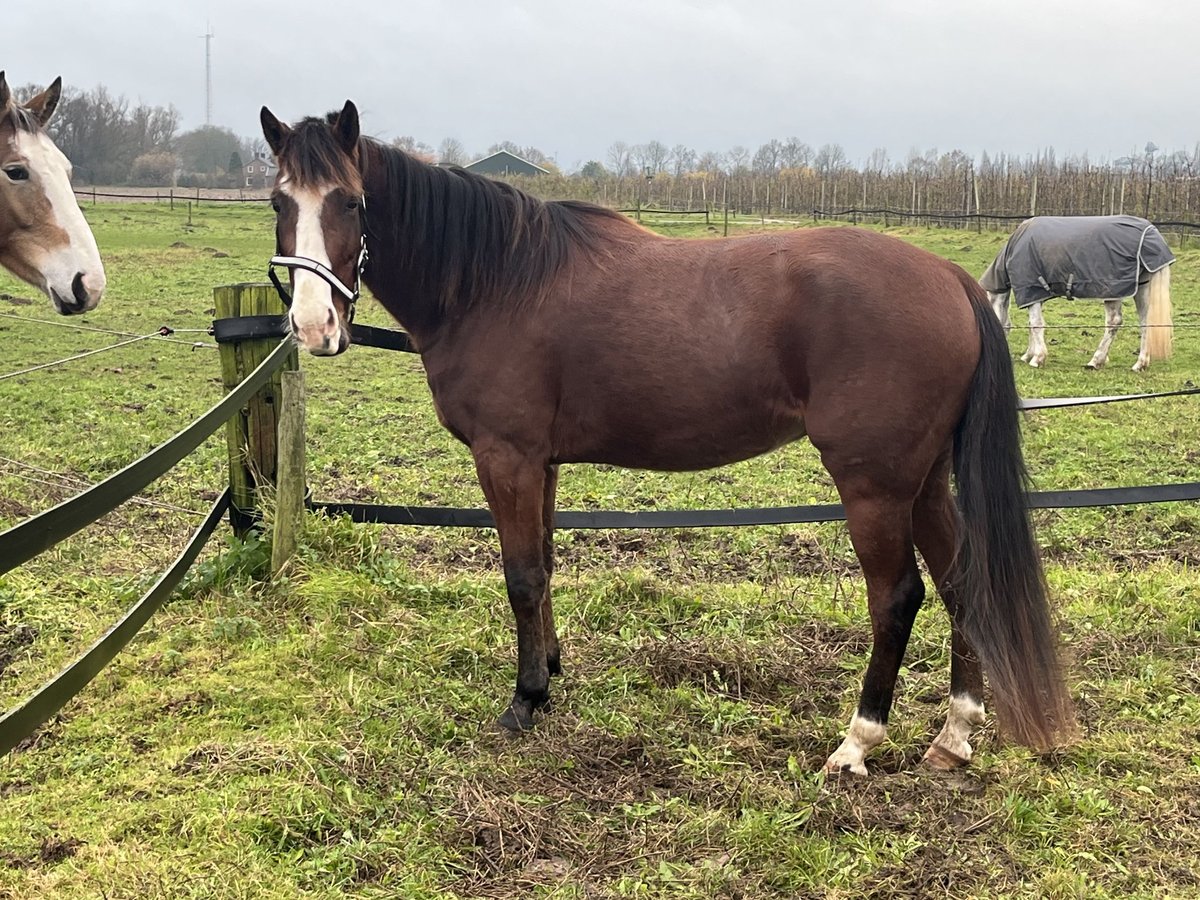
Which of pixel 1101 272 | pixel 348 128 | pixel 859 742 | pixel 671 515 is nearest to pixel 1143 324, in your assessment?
pixel 1101 272

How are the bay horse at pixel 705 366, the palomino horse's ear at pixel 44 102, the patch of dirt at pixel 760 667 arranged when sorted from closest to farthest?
the bay horse at pixel 705 366, the patch of dirt at pixel 760 667, the palomino horse's ear at pixel 44 102

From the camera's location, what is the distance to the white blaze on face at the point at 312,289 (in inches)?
115

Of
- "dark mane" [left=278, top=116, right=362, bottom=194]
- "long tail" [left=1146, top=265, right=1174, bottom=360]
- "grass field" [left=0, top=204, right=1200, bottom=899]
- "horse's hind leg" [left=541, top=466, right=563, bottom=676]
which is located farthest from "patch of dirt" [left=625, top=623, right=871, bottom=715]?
"long tail" [left=1146, top=265, right=1174, bottom=360]

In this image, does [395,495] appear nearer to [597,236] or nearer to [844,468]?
[597,236]

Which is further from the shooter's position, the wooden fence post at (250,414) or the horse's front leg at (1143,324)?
the horse's front leg at (1143,324)

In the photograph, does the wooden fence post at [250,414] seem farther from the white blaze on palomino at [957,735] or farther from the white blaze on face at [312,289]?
the white blaze on palomino at [957,735]

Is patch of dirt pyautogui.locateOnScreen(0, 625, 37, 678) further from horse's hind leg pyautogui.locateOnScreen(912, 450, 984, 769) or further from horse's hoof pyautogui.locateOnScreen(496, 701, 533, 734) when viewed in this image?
horse's hind leg pyautogui.locateOnScreen(912, 450, 984, 769)

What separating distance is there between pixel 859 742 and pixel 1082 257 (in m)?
10.5

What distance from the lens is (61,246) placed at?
353cm

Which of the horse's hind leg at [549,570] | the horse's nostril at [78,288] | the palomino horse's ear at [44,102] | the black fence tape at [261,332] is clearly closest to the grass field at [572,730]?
the horse's hind leg at [549,570]

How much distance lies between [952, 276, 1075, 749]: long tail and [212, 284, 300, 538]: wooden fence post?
3010mm

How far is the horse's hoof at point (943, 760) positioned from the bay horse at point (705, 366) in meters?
0.01

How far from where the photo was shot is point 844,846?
256 cm

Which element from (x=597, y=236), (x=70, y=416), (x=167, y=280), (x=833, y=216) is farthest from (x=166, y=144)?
(x=597, y=236)
